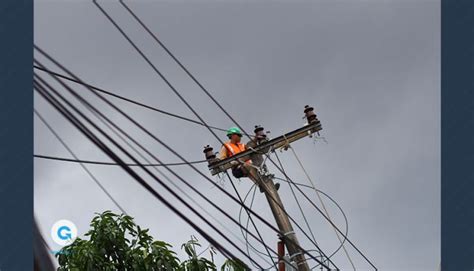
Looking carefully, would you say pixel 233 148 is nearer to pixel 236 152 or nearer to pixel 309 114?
pixel 236 152

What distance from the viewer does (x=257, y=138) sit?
12.1m

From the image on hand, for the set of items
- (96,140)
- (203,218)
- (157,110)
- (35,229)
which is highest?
(157,110)

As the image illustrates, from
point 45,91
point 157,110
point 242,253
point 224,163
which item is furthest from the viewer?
point 224,163

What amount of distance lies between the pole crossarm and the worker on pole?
10 cm

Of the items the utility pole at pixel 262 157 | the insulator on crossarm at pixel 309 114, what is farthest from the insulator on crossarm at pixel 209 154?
the insulator on crossarm at pixel 309 114

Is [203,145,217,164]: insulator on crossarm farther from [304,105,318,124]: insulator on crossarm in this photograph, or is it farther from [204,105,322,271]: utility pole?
[304,105,318,124]: insulator on crossarm

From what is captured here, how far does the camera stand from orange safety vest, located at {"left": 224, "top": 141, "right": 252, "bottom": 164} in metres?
12.1

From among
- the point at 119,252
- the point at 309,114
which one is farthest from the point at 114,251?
the point at 309,114

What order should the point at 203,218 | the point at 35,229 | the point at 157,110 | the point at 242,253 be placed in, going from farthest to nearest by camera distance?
the point at 157,110 → the point at 242,253 → the point at 203,218 → the point at 35,229

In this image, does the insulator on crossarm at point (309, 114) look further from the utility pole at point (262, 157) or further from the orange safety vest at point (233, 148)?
the orange safety vest at point (233, 148)

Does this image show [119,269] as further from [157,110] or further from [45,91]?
[45,91]

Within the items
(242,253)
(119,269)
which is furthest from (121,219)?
(242,253)

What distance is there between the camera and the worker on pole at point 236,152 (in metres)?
12.0

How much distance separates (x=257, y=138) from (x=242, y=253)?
139 inches
